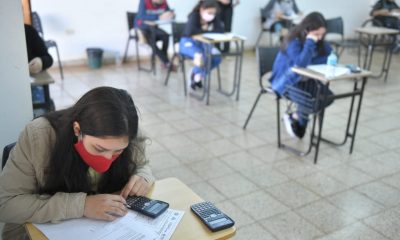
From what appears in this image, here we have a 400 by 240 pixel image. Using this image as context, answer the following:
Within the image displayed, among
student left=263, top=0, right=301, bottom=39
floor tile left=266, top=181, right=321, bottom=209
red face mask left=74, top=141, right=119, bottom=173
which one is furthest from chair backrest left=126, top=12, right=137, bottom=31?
red face mask left=74, top=141, right=119, bottom=173

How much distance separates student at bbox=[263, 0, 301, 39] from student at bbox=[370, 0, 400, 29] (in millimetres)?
1749

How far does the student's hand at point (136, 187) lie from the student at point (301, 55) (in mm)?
1916

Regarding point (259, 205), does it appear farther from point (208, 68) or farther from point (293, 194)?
point (208, 68)

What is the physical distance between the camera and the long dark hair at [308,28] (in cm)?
312

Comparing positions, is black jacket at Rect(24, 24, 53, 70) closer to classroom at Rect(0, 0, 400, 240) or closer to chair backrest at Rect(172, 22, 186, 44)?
classroom at Rect(0, 0, 400, 240)

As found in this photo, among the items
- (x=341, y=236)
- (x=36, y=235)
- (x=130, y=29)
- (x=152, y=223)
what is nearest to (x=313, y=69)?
(x=341, y=236)

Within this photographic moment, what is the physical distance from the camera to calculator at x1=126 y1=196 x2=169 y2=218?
1.25 m

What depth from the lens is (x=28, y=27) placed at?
2.69 m

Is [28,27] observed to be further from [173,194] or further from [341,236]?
[341,236]

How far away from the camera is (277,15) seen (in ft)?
22.5

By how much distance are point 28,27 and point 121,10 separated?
329cm

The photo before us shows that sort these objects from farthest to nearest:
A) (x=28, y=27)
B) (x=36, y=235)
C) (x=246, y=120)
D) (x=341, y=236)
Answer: (x=246, y=120)
(x=28, y=27)
(x=341, y=236)
(x=36, y=235)

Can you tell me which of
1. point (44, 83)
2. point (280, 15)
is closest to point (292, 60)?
point (44, 83)

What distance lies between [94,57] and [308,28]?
11.0 ft
